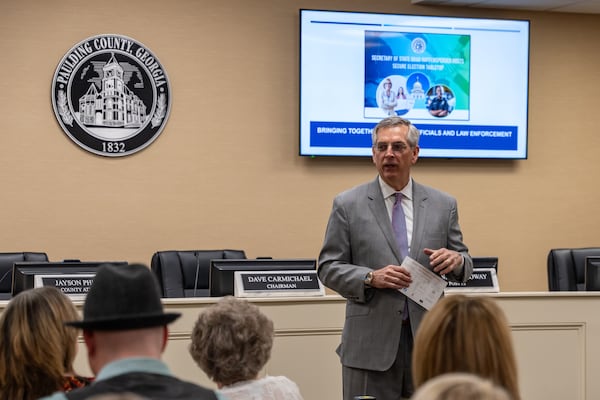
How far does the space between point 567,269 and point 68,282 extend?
10.1 ft

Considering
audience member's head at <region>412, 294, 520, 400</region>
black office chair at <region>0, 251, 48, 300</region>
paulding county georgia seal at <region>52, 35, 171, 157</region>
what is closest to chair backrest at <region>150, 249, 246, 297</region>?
black office chair at <region>0, 251, 48, 300</region>

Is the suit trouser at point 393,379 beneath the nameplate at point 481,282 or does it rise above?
beneath

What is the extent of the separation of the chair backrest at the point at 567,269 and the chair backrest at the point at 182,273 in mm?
2164

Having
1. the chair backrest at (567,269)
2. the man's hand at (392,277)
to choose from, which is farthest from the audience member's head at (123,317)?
the chair backrest at (567,269)

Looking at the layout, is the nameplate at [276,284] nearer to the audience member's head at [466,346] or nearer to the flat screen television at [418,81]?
the flat screen television at [418,81]

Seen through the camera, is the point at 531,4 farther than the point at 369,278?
Yes

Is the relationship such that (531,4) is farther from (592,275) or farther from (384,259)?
(384,259)

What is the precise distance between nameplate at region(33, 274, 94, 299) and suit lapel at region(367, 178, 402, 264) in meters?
1.58

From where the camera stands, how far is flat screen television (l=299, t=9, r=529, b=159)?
6.70 meters

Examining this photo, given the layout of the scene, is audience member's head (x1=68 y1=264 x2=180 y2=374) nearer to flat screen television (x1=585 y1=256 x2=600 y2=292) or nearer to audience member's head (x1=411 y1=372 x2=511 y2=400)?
audience member's head (x1=411 y1=372 x2=511 y2=400)

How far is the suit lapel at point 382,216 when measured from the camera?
11.6ft

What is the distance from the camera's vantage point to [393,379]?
340 cm

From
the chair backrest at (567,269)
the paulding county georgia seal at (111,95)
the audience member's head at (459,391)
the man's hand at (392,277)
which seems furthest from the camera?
the paulding county georgia seal at (111,95)

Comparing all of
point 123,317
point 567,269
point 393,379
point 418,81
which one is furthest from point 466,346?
point 418,81
